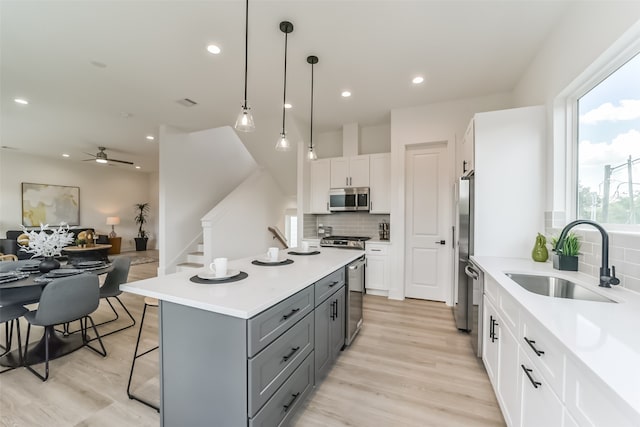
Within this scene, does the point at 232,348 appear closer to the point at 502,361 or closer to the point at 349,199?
the point at 502,361

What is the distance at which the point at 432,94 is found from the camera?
3518 mm

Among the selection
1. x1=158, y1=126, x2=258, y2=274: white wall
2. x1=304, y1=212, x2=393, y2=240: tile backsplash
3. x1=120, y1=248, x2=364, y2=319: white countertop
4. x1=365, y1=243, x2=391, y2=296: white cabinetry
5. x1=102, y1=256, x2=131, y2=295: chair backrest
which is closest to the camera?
x1=120, y1=248, x2=364, y2=319: white countertop

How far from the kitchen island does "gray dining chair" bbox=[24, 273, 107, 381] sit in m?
1.25

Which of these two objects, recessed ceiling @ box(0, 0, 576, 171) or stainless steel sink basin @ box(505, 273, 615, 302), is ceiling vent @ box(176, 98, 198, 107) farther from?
stainless steel sink basin @ box(505, 273, 615, 302)

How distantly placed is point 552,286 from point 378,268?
2.41m

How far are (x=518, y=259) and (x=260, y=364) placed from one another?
2431 mm

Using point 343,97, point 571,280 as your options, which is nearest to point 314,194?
point 343,97

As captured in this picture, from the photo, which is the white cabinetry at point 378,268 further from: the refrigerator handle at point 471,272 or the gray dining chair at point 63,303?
the gray dining chair at point 63,303

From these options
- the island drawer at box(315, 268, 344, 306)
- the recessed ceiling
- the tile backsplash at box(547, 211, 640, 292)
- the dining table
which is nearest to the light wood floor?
the dining table

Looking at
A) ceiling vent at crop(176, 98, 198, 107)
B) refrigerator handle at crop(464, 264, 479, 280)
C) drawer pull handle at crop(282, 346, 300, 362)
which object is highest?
ceiling vent at crop(176, 98, 198, 107)

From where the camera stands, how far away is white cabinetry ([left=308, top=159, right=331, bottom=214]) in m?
4.70

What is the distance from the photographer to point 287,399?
1478 millimetres

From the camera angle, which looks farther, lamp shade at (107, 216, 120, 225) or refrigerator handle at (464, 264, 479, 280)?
lamp shade at (107, 216, 120, 225)

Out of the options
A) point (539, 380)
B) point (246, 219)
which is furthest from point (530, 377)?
point (246, 219)
